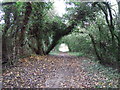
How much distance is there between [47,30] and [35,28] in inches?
38.5

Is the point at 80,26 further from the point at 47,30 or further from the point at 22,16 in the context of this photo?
the point at 22,16

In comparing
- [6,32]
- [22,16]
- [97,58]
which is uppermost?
[22,16]

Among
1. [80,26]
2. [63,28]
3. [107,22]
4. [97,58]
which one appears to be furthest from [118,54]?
[63,28]

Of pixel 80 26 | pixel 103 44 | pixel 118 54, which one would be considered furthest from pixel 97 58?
pixel 80 26

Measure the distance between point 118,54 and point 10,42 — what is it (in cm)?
342

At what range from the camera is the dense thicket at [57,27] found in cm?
364

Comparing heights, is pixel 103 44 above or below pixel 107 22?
below

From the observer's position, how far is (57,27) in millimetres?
7883

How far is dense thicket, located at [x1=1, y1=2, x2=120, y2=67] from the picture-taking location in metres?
3.64

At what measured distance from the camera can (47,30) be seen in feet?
26.2

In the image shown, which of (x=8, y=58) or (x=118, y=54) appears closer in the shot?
(x=118, y=54)

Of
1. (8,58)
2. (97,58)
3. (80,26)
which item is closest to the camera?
(8,58)

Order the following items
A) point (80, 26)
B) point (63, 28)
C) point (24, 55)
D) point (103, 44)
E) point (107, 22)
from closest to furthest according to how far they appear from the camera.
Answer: point (107, 22) → point (103, 44) → point (24, 55) → point (80, 26) → point (63, 28)

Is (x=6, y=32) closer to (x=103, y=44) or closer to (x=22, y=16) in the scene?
(x=22, y=16)
